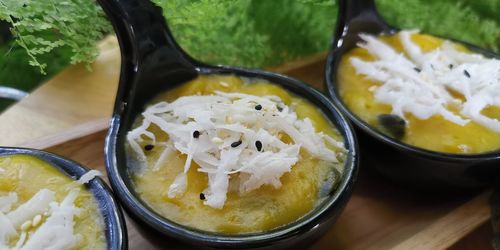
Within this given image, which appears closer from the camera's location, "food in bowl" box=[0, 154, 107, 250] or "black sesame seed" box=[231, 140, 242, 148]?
"food in bowl" box=[0, 154, 107, 250]

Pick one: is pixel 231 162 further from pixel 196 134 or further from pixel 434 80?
pixel 434 80

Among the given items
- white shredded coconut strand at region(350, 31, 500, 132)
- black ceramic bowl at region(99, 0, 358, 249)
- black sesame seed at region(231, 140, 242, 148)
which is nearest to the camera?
black ceramic bowl at region(99, 0, 358, 249)

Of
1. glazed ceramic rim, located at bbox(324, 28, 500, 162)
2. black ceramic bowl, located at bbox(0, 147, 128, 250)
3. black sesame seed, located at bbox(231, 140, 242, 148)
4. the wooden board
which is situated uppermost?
black sesame seed, located at bbox(231, 140, 242, 148)

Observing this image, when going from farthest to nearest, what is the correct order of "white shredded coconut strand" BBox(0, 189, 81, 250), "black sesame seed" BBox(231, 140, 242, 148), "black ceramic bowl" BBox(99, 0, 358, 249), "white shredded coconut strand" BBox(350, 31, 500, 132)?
"white shredded coconut strand" BBox(350, 31, 500, 132), "black sesame seed" BBox(231, 140, 242, 148), "black ceramic bowl" BBox(99, 0, 358, 249), "white shredded coconut strand" BBox(0, 189, 81, 250)

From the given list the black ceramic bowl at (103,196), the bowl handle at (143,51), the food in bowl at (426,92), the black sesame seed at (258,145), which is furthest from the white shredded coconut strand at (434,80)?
the black ceramic bowl at (103,196)

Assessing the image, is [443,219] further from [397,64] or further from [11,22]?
[11,22]

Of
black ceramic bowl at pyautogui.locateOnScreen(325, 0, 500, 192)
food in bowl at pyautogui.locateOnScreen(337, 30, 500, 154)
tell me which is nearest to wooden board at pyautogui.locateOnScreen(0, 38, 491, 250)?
black ceramic bowl at pyautogui.locateOnScreen(325, 0, 500, 192)

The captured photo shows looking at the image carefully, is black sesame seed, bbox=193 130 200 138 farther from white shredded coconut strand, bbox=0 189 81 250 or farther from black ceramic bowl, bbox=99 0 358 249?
white shredded coconut strand, bbox=0 189 81 250

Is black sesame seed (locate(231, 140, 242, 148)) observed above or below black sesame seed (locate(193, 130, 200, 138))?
below
